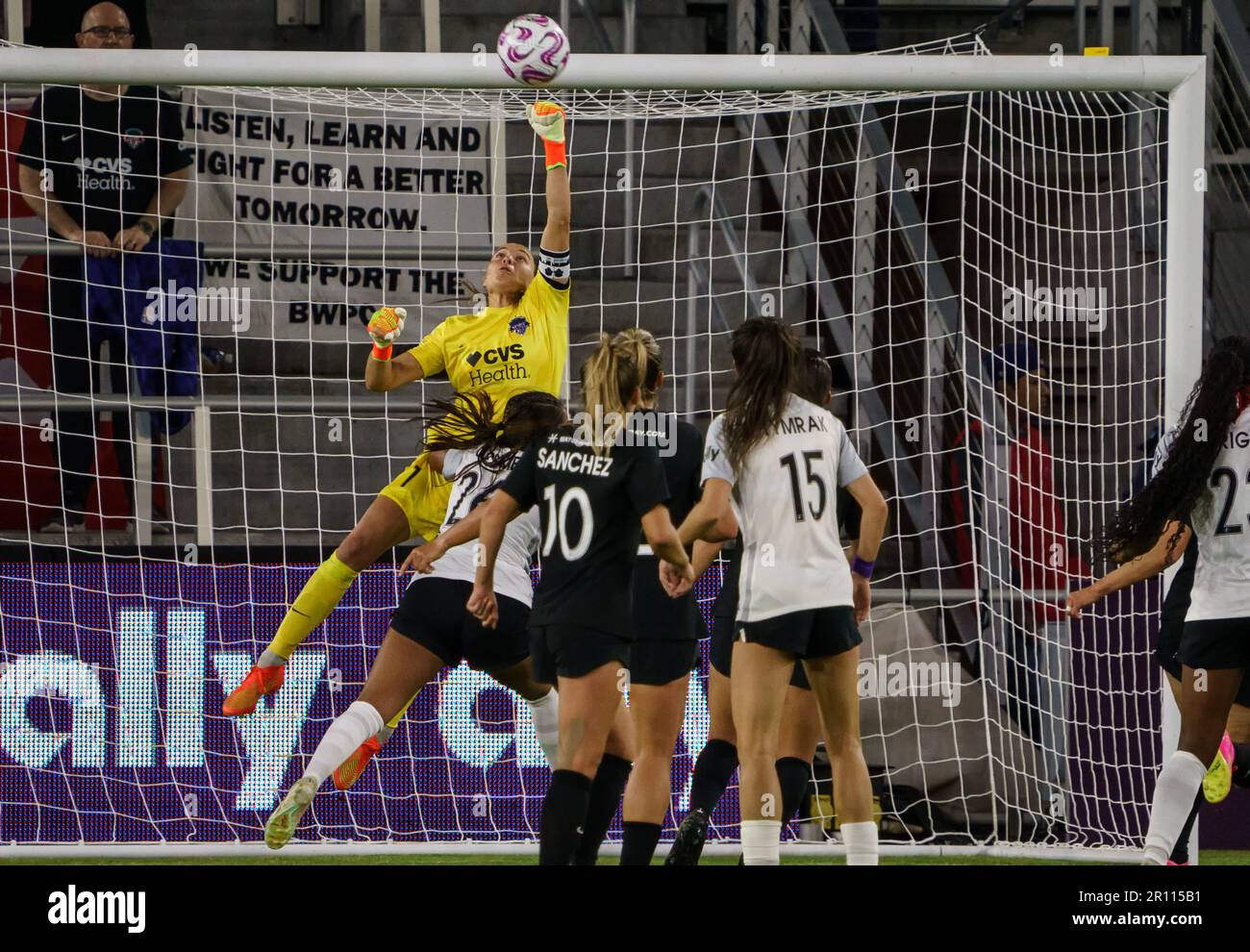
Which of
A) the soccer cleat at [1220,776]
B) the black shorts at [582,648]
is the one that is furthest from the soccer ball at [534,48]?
the soccer cleat at [1220,776]

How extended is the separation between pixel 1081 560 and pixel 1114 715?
2.92 ft

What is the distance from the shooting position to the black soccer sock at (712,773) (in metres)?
6.62

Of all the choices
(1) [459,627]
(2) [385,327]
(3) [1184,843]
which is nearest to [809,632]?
(1) [459,627]

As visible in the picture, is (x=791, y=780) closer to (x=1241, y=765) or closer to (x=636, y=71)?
(x=1241, y=765)

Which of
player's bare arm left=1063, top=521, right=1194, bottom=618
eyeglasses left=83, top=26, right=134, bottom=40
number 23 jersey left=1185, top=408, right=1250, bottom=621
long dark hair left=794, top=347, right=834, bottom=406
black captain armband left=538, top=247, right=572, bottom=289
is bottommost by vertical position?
player's bare arm left=1063, top=521, right=1194, bottom=618

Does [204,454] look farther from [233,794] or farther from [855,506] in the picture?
[855,506]

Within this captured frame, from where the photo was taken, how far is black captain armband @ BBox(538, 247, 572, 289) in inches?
292

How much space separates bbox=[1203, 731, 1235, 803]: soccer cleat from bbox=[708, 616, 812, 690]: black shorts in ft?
6.16

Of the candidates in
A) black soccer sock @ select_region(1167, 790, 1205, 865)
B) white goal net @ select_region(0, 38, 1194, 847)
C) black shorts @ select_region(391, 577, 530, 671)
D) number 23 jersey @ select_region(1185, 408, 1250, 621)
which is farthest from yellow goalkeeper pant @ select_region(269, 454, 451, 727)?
black soccer sock @ select_region(1167, 790, 1205, 865)

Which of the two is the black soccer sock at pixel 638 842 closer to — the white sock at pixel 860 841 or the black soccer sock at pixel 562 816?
the black soccer sock at pixel 562 816

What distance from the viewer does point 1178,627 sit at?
7523 millimetres

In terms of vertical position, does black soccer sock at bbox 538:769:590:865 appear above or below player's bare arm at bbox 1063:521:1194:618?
below

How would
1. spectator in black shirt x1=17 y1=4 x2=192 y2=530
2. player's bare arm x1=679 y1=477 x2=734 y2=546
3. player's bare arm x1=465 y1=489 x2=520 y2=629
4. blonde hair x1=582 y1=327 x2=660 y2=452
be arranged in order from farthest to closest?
spectator in black shirt x1=17 y1=4 x2=192 y2=530
player's bare arm x1=679 y1=477 x2=734 y2=546
player's bare arm x1=465 y1=489 x2=520 y2=629
blonde hair x1=582 y1=327 x2=660 y2=452

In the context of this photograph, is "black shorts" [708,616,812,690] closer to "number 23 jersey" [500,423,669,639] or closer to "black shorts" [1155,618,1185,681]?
"number 23 jersey" [500,423,669,639]
